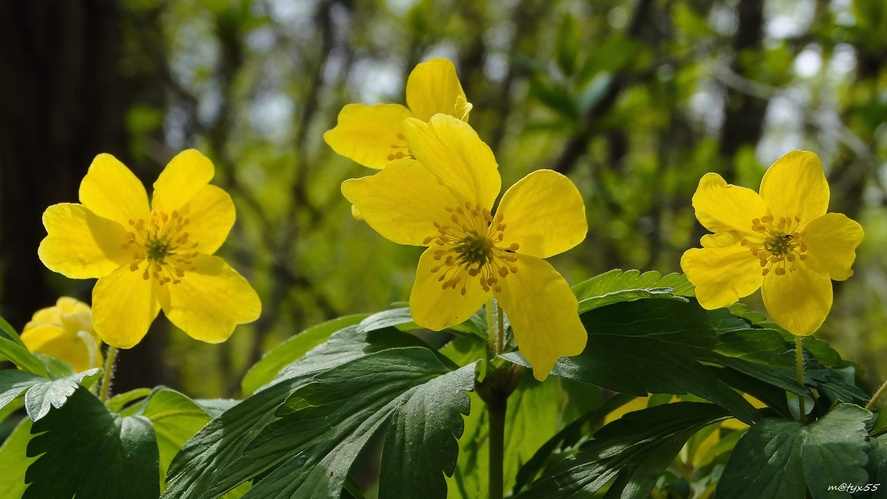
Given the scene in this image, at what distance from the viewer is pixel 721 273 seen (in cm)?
78

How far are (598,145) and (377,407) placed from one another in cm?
549

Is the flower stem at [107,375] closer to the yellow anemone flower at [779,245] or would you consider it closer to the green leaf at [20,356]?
the green leaf at [20,356]

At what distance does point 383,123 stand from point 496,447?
40 cm

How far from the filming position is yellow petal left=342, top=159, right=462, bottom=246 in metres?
0.78

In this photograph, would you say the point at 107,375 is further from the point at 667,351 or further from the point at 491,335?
the point at 667,351

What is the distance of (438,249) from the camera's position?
81 centimetres

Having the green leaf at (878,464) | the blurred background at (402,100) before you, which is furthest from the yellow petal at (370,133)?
the blurred background at (402,100)

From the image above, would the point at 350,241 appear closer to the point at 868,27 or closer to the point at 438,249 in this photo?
the point at 868,27

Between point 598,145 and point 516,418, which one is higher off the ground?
point 516,418

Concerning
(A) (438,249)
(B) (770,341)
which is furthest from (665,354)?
(A) (438,249)

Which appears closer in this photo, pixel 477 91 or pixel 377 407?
pixel 377 407

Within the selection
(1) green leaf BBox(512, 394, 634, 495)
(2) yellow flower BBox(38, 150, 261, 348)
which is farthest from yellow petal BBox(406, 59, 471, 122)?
(1) green leaf BBox(512, 394, 634, 495)

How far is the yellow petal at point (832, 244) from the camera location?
0.77 metres

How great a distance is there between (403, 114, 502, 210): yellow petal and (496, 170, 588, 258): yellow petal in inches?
0.9
